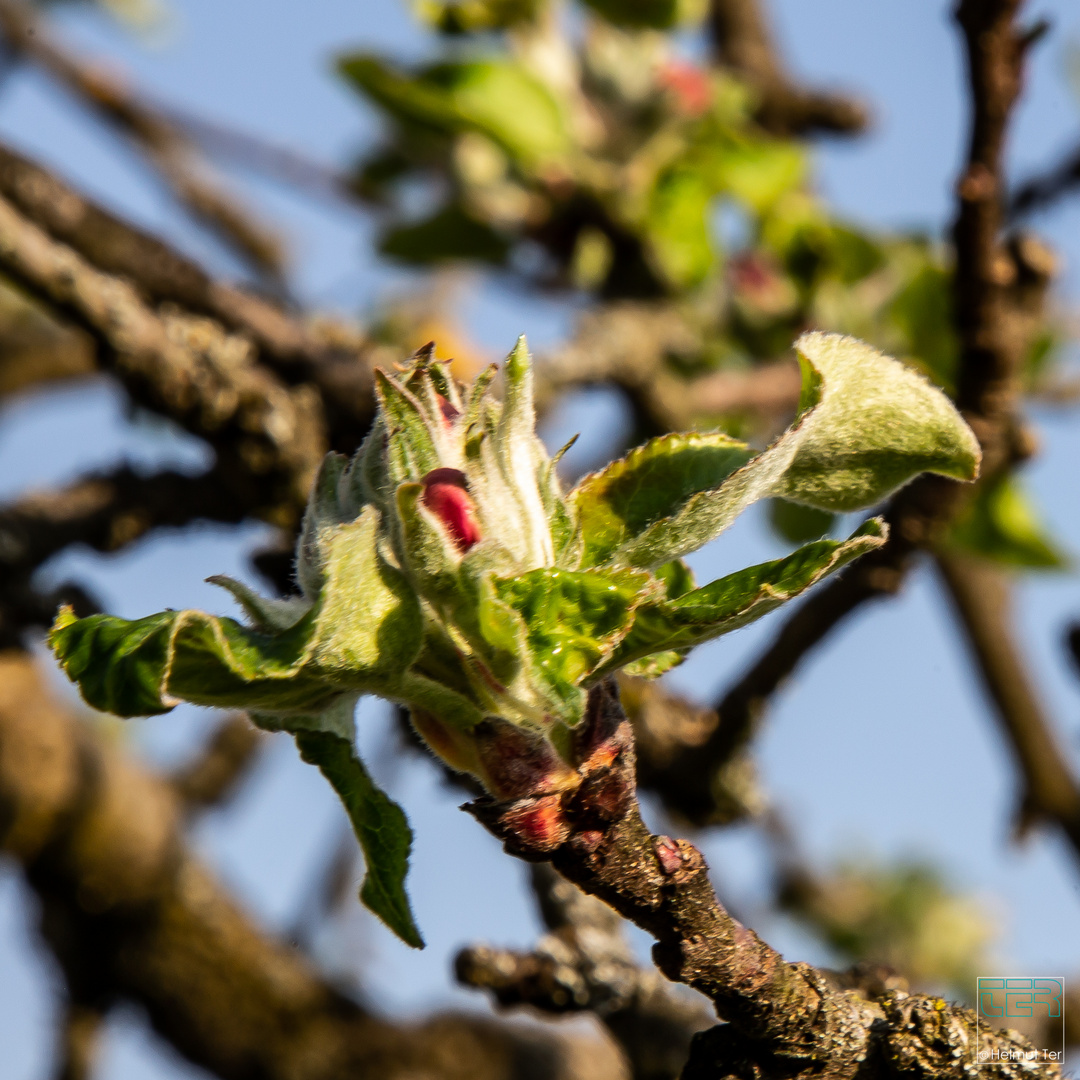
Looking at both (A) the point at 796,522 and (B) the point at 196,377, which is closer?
(B) the point at 196,377

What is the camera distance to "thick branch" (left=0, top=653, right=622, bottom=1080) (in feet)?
8.40

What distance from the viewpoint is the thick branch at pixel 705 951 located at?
0.88m

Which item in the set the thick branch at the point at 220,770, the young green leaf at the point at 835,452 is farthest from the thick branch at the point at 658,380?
the young green leaf at the point at 835,452

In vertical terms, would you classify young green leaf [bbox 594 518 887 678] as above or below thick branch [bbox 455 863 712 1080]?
above

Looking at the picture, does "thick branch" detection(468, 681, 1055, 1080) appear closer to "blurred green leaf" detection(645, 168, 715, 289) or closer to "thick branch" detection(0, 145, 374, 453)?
"thick branch" detection(0, 145, 374, 453)

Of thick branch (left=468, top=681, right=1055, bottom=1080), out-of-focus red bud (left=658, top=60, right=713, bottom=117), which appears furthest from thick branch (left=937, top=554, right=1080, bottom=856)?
thick branch (left=468, top=681, right=1055, bottom=1080)

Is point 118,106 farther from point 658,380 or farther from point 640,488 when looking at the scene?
point 640,488

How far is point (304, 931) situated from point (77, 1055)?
571 mm

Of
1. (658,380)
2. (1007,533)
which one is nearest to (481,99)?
(658,380)

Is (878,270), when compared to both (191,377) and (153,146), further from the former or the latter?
(153,146)

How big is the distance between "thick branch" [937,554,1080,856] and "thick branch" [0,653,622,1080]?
1162mm

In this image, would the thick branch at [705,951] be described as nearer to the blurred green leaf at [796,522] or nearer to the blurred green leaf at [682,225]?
the blurred green leaf at [796,522]

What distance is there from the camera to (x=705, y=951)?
2.93ft

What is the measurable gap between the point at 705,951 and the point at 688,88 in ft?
8.59
